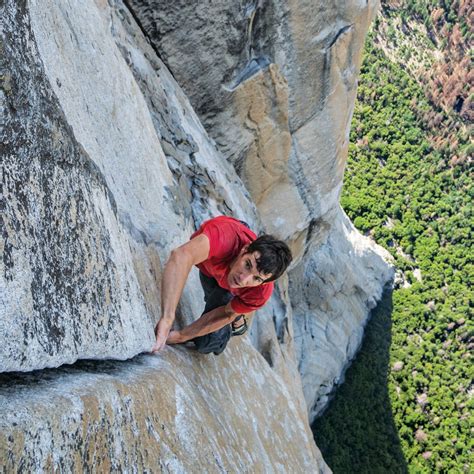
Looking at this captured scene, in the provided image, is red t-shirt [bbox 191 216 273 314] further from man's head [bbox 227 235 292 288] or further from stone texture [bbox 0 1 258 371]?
stone texture [bbox 0 1 258 371]

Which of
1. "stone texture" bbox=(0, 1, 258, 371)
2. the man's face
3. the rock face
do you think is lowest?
the rock face

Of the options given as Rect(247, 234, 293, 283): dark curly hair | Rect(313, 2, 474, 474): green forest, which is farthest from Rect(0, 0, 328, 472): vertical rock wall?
Rect(313, 2, 474, 474): green forest

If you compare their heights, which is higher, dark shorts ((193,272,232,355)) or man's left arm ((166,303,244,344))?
man's left arm ((166,303,244,344))

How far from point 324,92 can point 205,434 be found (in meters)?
7.92

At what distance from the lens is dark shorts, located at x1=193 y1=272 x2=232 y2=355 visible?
13.9 feet

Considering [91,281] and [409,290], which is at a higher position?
[91,281]

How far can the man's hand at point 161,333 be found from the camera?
356 centimetres

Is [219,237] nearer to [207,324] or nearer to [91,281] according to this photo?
[207,324]

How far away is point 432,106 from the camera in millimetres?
38094

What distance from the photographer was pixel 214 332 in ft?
14.0

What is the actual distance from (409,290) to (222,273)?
26.2 m

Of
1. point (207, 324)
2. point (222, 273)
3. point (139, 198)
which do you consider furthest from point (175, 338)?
point (139, 198)

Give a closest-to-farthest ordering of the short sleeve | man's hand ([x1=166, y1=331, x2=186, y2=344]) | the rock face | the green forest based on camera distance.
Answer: the short sleeve < man's hand ([x1=166, y1=331, x2=186, y2=344]) < the rock face < the green forest

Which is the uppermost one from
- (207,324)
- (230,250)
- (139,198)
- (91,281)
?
(91,281)
